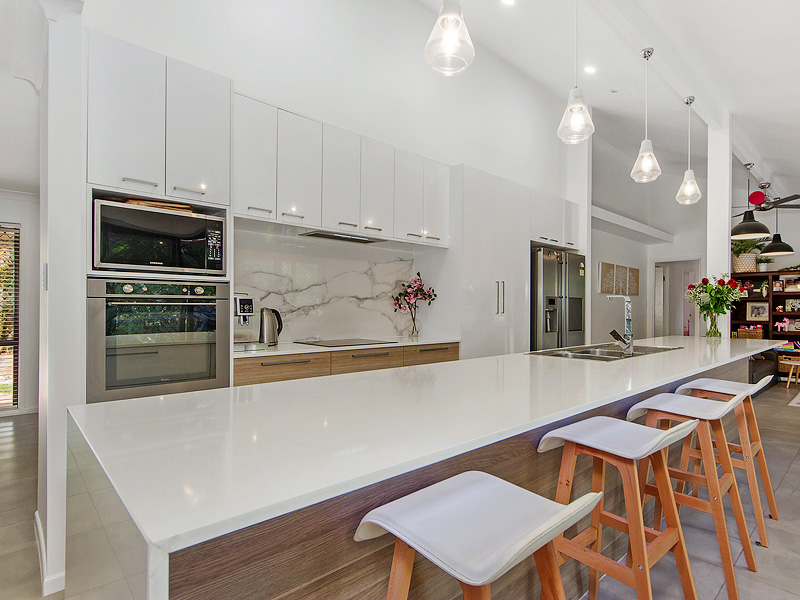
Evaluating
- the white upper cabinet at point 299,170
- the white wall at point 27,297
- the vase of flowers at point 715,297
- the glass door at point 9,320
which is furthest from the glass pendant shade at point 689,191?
the glass door at point 9,320

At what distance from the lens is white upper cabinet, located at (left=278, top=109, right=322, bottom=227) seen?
9.07ft

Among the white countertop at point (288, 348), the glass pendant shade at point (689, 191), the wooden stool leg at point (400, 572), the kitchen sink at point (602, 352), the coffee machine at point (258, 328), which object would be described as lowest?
the wooden stool leg at point (400, 572)

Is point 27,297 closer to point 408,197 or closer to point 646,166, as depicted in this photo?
point 408,197

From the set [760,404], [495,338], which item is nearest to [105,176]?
[495,338]

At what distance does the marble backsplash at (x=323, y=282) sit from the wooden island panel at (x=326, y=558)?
2.20 meters

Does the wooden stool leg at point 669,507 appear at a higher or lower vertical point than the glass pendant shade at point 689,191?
lower

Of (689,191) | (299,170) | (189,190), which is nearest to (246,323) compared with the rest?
(189,190)

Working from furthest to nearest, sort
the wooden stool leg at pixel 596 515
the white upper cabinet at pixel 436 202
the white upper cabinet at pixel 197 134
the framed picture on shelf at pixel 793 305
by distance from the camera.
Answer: the framed picture on shelf at pixel 793 305 < the white upper cabinet at pixel 436 202 < the white upper cabinet at pixel 197 134 < the wooden stool leg at pixel 596 515

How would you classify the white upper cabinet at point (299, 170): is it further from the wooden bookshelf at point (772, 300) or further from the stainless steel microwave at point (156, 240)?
the wooden bookshelf at point (772, 300)

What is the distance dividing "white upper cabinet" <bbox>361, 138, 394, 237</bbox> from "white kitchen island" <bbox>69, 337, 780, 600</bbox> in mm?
1694

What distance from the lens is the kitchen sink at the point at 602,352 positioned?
2.60m

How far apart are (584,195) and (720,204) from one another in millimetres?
1337

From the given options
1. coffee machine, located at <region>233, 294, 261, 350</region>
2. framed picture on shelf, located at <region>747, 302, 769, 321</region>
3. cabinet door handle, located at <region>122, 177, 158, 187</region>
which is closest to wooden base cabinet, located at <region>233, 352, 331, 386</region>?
coffee machine, located at <region>233, 294, 261, 350</region>

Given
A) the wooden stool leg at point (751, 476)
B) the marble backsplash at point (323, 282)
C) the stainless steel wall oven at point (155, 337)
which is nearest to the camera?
the stainless steel wall oven at point (155, 337)
